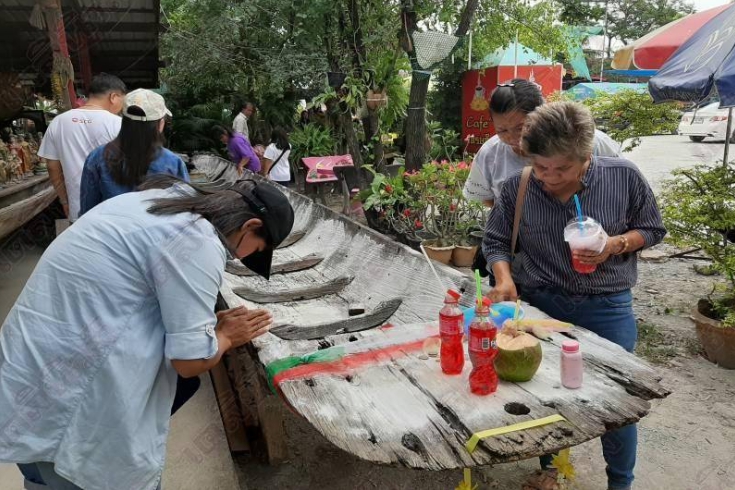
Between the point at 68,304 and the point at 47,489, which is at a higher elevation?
the point at 68,304

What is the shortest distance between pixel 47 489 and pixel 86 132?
2507 mm

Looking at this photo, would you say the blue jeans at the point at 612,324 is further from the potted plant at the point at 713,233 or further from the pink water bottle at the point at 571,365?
the potted plant at the point at 713,233

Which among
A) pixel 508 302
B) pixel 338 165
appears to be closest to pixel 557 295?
pixel 508 302

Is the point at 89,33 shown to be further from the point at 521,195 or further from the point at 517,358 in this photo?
the point at 517,358

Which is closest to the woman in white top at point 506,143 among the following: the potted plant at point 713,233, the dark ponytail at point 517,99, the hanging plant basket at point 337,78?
the dark ponytail at point 517,99

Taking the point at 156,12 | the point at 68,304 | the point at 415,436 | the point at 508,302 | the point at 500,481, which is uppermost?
the point at 156,12

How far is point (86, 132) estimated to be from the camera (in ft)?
11.3

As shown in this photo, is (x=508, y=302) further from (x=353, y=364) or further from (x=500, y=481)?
(x=500, y=481)

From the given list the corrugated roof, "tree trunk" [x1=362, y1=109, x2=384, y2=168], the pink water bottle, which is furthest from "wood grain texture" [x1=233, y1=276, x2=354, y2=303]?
the corrugated roof

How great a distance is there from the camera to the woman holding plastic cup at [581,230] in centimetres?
189

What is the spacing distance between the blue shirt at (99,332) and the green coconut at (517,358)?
93 cm

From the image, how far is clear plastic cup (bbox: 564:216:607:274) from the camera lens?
1.89 metres

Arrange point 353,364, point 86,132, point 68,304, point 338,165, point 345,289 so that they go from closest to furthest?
point 68,304
point 353,364
point 86,132
point 345,289
point 338,165

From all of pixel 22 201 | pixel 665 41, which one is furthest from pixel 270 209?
pixel 665 41
